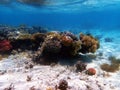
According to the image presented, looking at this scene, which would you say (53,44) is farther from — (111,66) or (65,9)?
(65,9)

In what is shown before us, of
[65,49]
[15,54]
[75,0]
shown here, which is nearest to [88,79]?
[65,49]

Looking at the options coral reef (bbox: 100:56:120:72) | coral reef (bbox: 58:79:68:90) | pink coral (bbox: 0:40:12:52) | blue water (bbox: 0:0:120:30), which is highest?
blue water (bbox: 0:0:120:30)

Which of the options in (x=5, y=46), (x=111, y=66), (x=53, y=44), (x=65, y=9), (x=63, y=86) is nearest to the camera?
(x=63, y=86)

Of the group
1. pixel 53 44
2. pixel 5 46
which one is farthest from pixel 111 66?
pixel 5 46

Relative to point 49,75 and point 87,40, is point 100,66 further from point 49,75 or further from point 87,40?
point 49,75

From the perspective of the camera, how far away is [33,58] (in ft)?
42.6

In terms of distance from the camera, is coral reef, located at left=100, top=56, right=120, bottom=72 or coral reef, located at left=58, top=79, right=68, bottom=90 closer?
coral reef, located at left=58, top=79, right=68, bottom=90

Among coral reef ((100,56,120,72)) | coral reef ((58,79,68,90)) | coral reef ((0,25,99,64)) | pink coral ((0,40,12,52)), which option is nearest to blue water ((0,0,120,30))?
coral reef ((0,25,99,64))

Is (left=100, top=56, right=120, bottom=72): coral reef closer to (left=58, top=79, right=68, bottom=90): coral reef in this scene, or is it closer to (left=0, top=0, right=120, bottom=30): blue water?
(left=58, top=79, right=68, bottom=90): coral reef

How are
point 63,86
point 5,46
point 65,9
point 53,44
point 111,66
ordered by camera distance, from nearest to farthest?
point 63,86, point 53,44, point 111,66, point 5,46, point 65,9

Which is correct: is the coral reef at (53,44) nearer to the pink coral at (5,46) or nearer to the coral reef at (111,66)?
the pink coral at (5,46)

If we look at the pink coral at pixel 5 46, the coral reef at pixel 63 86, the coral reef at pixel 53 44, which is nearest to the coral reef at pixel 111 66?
the coral reef at pixel 53 44

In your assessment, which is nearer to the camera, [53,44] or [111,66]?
[53,44]

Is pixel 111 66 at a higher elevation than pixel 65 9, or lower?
lower
